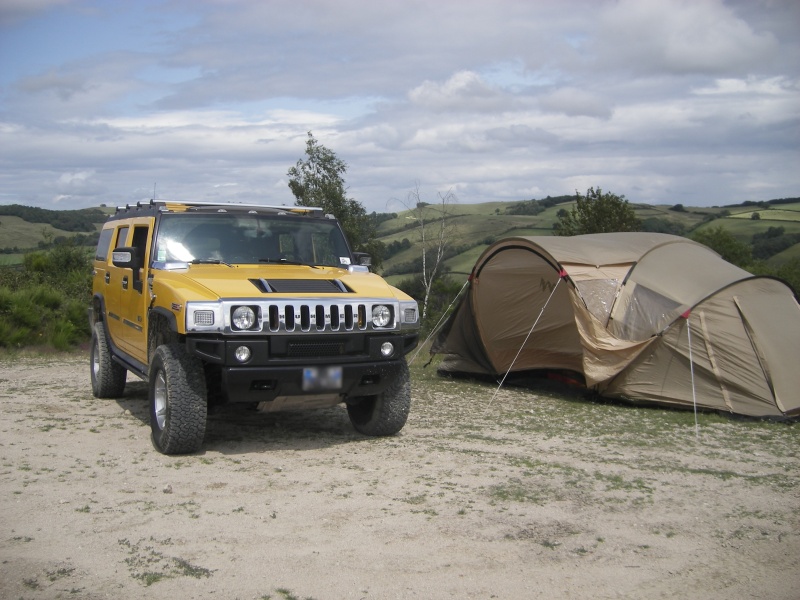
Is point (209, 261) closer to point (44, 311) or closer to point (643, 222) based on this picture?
point (44, 311)

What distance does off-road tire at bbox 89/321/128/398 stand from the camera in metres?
9.37

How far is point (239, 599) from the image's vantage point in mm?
3947

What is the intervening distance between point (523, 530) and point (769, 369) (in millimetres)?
5182

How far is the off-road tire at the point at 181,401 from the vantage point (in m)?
6.49

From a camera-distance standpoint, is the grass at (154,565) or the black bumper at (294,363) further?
the black bumper at (294,363)

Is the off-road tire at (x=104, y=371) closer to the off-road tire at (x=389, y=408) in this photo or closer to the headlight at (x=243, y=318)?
the off-road tire at (x=389, y=408)

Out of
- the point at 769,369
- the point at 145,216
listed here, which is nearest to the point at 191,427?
the point at 145,216

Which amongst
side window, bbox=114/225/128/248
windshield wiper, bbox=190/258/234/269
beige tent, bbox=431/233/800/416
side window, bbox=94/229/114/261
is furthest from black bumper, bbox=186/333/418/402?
side window, bbox=94/229/114/261

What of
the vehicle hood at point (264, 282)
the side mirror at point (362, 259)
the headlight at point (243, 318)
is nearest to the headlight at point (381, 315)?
the vehicle hood at point (264, 282)

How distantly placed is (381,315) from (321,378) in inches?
30.9

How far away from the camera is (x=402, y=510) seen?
534cm

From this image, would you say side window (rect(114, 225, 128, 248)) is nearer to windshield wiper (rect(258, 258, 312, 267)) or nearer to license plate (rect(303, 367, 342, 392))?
windshield wiper (rect(258, 258, 312, 267))

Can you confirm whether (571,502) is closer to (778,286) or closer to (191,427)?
(191,427)

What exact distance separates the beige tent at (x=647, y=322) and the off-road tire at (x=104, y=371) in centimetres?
493
